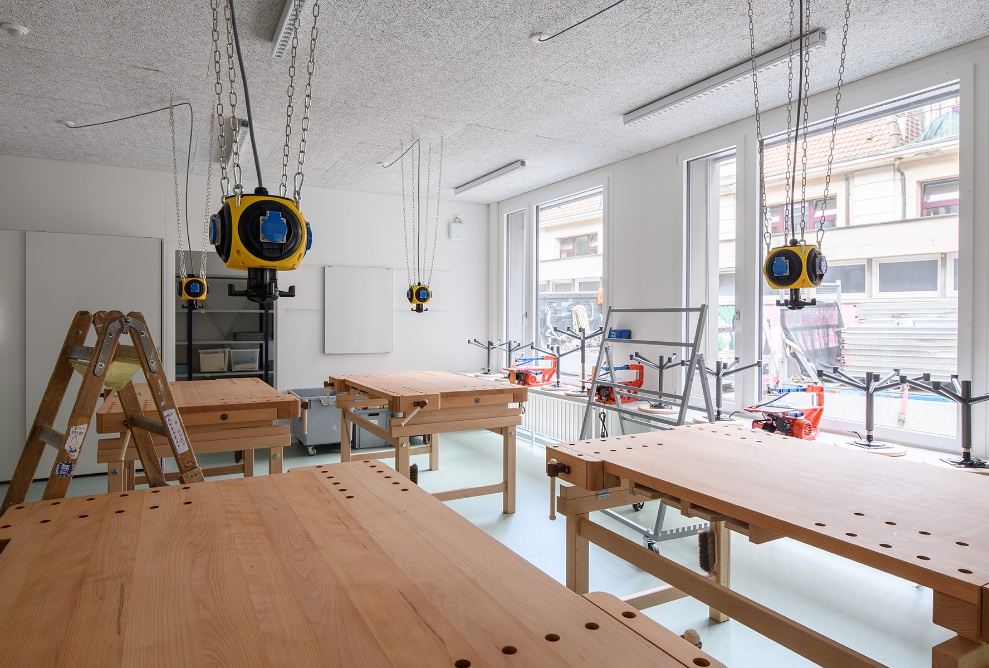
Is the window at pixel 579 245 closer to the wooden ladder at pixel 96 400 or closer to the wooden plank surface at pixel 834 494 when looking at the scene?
the wooden plank surface at pixel 834 494

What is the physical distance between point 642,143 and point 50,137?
4.69 meters

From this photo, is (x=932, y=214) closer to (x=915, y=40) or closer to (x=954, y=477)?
(x=915, y=40)

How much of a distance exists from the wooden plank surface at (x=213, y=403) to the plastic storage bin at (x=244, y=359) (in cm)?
243

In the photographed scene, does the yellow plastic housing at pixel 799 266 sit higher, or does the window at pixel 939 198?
the window at pixel 939 198

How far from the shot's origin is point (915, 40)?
316 cm

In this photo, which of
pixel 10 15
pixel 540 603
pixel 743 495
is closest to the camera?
pixel 540 603

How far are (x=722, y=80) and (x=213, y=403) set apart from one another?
3262 millimetres

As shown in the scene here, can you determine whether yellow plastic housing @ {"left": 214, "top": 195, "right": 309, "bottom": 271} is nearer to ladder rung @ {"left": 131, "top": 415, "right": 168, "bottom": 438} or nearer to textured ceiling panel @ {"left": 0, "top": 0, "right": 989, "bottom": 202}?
ladder rung @ {"left": 131, "top": 415, "right": 168, "bottom": 438}

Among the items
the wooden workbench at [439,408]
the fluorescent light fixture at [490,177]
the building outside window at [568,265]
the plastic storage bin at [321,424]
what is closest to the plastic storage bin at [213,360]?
the plastic storage bin at [321,424]

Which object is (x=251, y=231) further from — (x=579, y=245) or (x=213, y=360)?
(x=579, y=245)

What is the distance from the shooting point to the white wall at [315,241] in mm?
5590

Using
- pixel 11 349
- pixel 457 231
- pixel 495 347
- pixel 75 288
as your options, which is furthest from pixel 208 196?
pixel 495 347

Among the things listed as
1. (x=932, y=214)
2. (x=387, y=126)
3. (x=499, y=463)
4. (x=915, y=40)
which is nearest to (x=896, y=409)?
(x=932, y=214)

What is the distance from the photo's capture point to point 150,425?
6.24 feet
